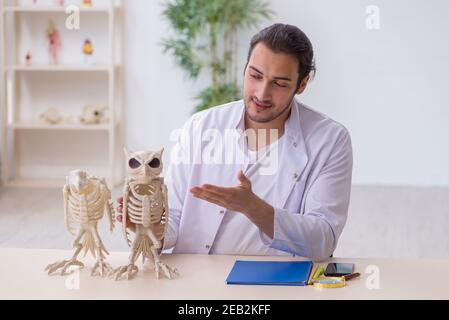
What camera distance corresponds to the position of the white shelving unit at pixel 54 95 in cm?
572

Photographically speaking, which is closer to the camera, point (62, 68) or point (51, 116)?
point (62, 68)

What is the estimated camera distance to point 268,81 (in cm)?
209

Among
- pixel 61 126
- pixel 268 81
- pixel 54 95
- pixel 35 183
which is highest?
pixel 268 81

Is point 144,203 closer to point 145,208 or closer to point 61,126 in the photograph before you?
point 145,208

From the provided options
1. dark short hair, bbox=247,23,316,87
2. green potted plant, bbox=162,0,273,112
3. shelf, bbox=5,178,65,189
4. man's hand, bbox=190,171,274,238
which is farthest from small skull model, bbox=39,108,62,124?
man's hand, bbox=190,171,274,238

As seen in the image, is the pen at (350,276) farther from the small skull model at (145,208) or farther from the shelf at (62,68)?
the shelf at (62,68)

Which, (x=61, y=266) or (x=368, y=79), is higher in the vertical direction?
(x=368, y=79)

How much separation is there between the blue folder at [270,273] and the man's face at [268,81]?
47 centimetres

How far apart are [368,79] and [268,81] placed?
387cm

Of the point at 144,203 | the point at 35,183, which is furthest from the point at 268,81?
the point at 35,183

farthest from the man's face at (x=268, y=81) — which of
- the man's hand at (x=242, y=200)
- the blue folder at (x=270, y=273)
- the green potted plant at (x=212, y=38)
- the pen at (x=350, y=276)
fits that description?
the green potted plant at (x=212, y=38)

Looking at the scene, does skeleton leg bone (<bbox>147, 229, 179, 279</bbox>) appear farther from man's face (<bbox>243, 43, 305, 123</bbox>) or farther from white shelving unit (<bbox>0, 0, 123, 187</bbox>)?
white shelving unit (<bbox>0, 0, 123, 187</bbox>)
